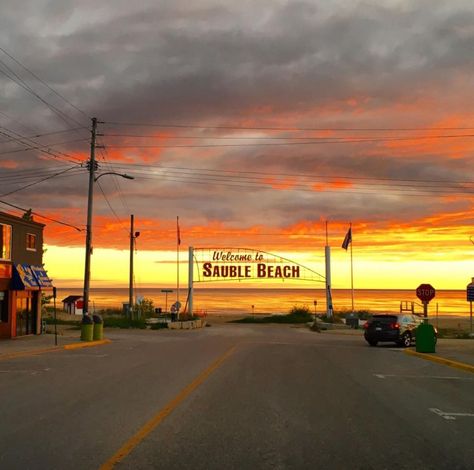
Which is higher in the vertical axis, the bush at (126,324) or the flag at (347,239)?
the flag at (347,239)

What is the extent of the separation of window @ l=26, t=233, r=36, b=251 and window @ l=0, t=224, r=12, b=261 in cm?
196

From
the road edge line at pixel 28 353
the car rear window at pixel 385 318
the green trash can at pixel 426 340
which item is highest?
the car rear window at pixel 385 318

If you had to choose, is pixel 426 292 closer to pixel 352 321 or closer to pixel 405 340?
pixel 405 340

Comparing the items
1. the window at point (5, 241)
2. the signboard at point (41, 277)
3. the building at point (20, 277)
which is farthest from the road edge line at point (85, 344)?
the window at point (5, 241)

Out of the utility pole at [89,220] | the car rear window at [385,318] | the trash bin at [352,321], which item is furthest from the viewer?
the trash bin at [352,321]

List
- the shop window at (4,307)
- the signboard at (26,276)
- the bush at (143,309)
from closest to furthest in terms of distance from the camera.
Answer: the shop window at (4,307) < the signboard at (26,276) < the bush at (143,309)

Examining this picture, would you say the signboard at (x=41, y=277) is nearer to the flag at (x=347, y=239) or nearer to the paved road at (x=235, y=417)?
the paved road at (x=235, y=417)

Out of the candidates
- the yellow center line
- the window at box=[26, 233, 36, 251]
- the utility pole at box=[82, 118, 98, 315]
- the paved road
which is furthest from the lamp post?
the yellow center line

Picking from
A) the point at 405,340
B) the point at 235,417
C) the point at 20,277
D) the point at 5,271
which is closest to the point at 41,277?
the point at 20,277

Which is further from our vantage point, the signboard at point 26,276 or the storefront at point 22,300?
the signboard at point 26,276

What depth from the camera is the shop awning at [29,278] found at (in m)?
30.4

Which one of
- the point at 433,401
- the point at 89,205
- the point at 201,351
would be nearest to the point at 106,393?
the point at 433,401

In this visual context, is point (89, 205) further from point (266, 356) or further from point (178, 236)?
point (178, 236)

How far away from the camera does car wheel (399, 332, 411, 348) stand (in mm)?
28172
